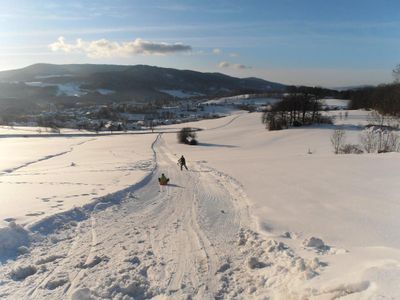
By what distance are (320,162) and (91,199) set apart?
1574cm

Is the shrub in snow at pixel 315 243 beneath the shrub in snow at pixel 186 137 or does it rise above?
above

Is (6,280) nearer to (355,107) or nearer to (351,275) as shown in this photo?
(351,275)

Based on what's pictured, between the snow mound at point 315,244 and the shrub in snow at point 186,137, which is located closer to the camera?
the snow mound at point 315,244

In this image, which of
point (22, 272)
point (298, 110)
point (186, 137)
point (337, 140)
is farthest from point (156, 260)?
point (298, 110)

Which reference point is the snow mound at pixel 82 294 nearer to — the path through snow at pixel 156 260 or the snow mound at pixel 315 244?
the path through snow at pixel 156 260

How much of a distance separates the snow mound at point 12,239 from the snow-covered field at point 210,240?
0.11 feet

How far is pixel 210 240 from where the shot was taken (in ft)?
36.9

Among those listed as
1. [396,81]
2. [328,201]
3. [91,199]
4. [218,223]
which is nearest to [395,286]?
[218,223]

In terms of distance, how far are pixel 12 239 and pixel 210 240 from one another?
5.35m

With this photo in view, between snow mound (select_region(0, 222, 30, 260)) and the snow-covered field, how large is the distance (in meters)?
0.03

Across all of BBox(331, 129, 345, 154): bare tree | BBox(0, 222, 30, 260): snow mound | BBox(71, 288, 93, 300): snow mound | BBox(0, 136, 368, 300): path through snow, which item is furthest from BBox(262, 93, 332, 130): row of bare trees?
BBox(71, 288, 93, 300): snow mound

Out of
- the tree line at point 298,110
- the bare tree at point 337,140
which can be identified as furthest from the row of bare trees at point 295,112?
the bare tree at point 337,140

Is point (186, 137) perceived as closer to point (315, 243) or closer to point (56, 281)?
point (315, 243)

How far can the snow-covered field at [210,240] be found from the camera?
7.77 meters
